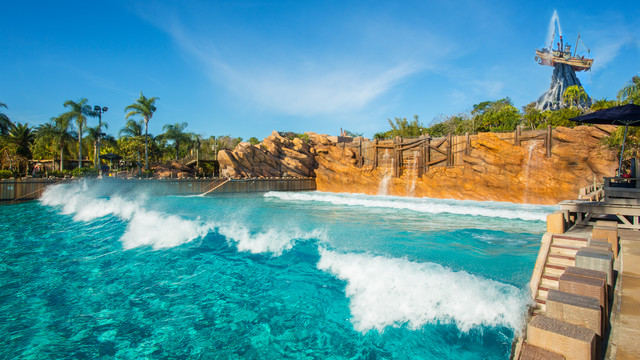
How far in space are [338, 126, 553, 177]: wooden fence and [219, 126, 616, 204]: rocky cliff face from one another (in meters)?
0.43

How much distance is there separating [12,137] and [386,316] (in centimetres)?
5823

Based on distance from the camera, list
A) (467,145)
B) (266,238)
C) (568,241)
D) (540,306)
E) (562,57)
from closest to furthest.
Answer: (540,306) < (568,241) < (266,238) < (467,145) < (562,57)

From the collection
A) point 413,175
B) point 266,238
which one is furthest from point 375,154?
point 266,238

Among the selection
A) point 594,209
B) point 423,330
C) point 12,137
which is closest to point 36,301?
point 423,330

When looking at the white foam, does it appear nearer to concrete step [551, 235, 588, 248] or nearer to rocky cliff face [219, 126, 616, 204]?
concrete step [551, 235, 588, 248]

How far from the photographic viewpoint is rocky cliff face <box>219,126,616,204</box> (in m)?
21.0

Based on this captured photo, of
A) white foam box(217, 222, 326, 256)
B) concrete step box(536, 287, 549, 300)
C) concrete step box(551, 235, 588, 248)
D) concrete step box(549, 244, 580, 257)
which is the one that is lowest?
white foam box(217, 222, 326, 256)

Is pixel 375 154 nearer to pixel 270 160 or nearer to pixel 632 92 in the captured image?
pixel 270 160

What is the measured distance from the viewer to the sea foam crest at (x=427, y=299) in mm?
4234

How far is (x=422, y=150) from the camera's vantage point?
28625 mm

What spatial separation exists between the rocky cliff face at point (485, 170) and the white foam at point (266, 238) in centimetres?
1994

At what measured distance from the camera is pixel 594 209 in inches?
270

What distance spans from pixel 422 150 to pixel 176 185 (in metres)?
25.9

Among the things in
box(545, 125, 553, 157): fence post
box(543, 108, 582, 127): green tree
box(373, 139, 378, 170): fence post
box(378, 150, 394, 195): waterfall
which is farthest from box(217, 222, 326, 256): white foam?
box(543, 108, 582, 127): green tree
